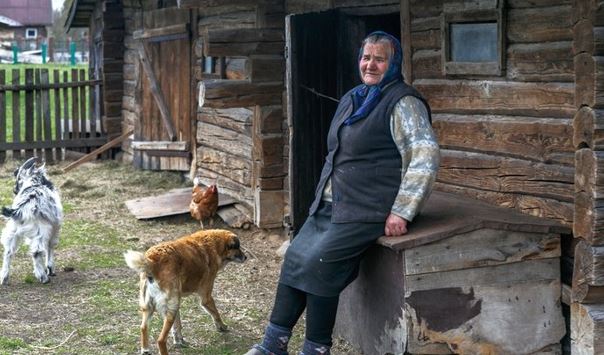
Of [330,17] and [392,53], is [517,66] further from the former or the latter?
[330,17]

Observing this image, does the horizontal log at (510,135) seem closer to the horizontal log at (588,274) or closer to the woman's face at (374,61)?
the horizontal log at (588,274)

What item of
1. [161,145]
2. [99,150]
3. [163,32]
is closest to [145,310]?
[161,145]

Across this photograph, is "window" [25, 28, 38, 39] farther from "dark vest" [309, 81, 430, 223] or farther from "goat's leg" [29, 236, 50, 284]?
"dark vest" [309, 81, 430, 223]

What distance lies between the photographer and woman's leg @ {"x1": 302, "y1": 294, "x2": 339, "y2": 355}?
5734 millimetres

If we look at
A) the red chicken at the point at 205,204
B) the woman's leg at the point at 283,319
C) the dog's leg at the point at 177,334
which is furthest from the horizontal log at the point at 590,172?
the red chicken at the point at 205,204

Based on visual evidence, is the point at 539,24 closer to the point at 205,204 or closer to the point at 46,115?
the point at 205,204

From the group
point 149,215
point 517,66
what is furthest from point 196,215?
point 517,66

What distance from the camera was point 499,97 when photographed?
260 inches

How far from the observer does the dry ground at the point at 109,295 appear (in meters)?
6.82

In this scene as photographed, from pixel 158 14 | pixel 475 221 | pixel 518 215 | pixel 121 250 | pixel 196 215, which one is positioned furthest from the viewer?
pixel 158 14

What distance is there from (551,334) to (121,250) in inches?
204

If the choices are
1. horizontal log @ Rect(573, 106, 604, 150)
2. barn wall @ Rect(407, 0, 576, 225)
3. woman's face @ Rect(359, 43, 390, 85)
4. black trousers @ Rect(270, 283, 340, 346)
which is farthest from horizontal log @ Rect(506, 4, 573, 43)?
black trousers @ Rect(270, 283, 340, 346)

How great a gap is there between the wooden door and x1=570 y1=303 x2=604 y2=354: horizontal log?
26.0 ft

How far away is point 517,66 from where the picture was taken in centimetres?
641
